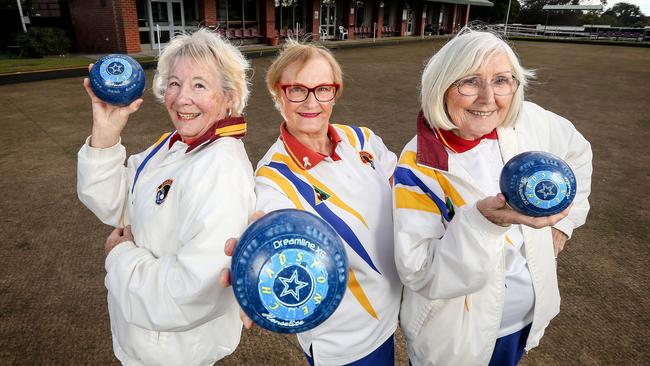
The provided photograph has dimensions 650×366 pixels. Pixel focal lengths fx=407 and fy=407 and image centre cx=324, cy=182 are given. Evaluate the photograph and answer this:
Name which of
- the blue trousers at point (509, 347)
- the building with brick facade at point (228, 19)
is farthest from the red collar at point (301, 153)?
the building with brick facade at point (228, 19)

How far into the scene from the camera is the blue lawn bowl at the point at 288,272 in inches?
46.6

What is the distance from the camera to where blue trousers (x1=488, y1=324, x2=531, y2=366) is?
191cm

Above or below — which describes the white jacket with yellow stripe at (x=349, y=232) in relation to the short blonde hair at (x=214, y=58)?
below

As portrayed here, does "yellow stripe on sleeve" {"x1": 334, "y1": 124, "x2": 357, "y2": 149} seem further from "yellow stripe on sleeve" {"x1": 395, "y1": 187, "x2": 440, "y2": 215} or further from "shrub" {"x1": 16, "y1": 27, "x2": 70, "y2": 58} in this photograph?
"shrub" {"x1": 16, "y1": 27, "x2": 70, "y2": 58}

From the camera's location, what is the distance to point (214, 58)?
1.86m

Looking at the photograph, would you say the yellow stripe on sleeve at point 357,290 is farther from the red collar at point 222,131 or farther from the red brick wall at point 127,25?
the red brick wall at point 127,25

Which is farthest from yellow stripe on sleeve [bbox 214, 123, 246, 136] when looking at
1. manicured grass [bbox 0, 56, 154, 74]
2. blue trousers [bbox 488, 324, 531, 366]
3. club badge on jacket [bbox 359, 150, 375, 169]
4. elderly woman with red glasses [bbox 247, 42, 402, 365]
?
manicured grass [bbox 0, 56, 154, 74]

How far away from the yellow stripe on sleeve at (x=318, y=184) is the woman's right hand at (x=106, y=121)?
77cm

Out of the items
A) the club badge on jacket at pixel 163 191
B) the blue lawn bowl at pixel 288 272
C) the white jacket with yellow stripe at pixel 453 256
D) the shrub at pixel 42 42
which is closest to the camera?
the blue lawn bowl at pixel 288 272

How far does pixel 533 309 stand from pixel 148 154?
1983mm

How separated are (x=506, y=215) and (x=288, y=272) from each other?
77 cm

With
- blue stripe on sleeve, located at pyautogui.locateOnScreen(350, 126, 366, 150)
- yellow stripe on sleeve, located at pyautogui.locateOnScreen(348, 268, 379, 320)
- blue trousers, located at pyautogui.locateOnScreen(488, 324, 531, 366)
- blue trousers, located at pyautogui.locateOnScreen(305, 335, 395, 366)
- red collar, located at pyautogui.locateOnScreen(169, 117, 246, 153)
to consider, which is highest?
red collar, located at pyautogui.locateOnScreen(169, 117, 246, 153)

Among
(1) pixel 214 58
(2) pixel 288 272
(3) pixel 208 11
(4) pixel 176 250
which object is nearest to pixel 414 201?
(2) pixel 288 272

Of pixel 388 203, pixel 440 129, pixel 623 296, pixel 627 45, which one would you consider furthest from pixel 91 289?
pixel 627 45
